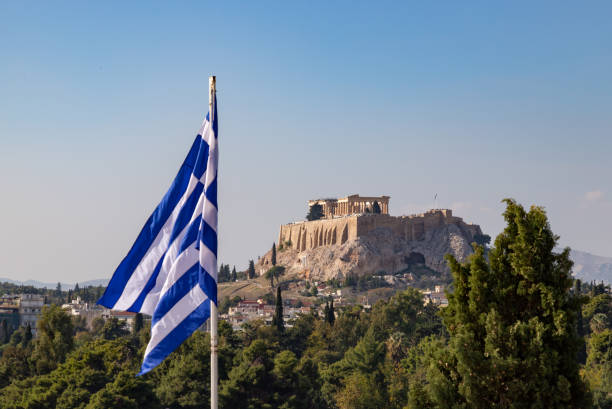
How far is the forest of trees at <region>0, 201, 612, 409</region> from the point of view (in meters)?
13.6

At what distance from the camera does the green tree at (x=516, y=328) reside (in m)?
13.5

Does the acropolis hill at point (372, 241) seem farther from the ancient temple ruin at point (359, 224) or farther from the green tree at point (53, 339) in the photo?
the green tree at point (53, 339)

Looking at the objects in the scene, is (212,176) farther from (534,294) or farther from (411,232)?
(411,232)

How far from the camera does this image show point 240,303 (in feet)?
452

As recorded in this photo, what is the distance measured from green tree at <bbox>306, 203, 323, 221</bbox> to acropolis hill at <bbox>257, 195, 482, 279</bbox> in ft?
11.6

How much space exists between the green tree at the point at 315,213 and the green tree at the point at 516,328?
160099mm

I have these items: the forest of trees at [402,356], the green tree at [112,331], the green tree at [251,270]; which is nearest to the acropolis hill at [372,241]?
the green tree at [251,270]

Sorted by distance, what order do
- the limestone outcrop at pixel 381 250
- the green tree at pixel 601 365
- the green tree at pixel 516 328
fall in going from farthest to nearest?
1. the limestone outcrop at pixel 381 250
2. the green tree at pixel 601 365
3. the green tree at pixel 516 328

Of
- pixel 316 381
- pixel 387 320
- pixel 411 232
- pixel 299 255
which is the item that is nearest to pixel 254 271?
pixel 299 255

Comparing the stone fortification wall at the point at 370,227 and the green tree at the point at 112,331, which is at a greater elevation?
the stone fortification wall at the point at 370,227

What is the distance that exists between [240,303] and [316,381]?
83018 millimetres

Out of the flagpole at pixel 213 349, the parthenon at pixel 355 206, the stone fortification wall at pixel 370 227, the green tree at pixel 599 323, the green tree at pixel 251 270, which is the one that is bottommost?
the flagpole at pixel 213 349

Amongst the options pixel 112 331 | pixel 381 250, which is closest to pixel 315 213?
pixel 381 250

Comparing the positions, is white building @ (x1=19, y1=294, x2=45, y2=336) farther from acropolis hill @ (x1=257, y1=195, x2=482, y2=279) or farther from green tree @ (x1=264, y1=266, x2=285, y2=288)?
acropolis hill @ (x1=257, y1=195, x2=482, y2=279)
